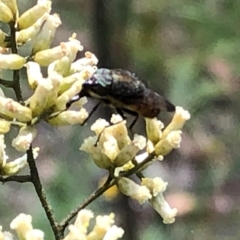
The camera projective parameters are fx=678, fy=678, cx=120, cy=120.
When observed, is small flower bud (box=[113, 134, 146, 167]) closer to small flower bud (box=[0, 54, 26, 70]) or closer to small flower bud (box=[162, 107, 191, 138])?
small flower bud (box=[162, 107, 191, 138])

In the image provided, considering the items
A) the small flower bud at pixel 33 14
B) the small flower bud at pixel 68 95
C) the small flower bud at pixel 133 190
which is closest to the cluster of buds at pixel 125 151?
the small flower bud at pixel 133 190

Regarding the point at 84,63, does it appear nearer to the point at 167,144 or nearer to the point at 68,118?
the point at 68,118

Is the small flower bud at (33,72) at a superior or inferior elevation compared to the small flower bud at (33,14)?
inferior

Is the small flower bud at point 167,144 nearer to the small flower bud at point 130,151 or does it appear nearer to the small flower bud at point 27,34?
the small flower bud at point 130,151

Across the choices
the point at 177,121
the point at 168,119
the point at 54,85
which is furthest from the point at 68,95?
the point at 168,119

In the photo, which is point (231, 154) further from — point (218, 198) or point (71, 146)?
point (71, 146)
